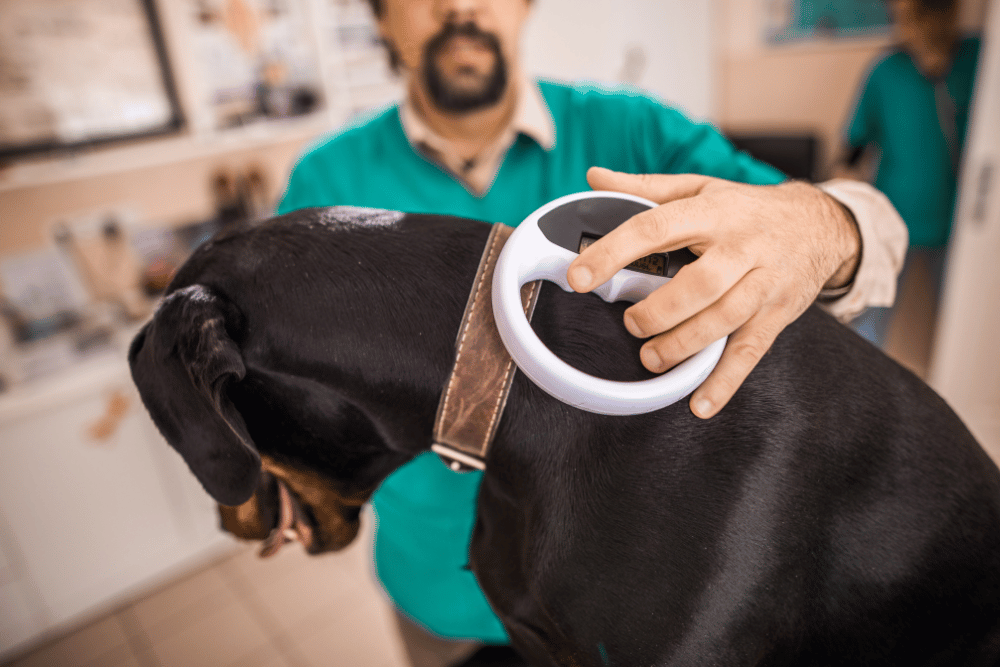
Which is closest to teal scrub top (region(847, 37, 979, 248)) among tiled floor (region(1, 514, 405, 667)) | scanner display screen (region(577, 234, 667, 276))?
scanner display screen (region(577, 234, 667, 276))

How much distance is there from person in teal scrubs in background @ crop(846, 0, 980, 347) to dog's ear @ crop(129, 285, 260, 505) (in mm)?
3122

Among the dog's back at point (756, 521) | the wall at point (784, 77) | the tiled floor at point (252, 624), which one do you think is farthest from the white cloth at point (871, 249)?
the wall at point (784, 77)

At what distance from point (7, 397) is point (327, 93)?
188 cm

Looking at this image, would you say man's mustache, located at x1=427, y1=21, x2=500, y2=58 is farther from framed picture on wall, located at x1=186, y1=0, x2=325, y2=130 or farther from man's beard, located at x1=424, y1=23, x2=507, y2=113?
framed picture on wall, located at x1=186, y1=0, x2=325, y2=130

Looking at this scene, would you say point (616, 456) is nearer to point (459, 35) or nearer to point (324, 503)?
point (324, 503)

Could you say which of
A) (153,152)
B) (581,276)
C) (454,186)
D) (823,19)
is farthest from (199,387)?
(823,19)

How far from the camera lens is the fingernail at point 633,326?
0.58 metres

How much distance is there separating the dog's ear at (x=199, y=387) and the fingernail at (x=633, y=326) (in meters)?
0.43

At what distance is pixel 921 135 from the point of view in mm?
2818

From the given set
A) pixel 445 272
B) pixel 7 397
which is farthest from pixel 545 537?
pixel 7 397

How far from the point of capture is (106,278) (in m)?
2.47

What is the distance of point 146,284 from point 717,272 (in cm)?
270

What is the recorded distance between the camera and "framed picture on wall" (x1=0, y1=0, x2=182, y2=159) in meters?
2.13

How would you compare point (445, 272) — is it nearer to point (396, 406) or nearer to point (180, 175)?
point (396, 406)
